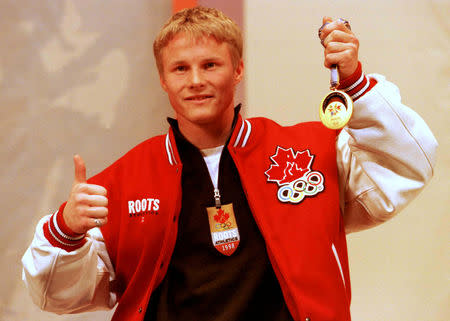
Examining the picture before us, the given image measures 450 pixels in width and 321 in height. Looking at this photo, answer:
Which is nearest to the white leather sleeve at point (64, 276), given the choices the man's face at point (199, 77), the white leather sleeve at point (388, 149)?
the man's face at point (199, 77)

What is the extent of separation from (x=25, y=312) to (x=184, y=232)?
0.84 m

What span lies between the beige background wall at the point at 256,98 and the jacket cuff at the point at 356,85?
0.80 meters

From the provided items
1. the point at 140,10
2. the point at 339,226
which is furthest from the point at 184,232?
the point at 140,10

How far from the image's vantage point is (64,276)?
4.00 feet

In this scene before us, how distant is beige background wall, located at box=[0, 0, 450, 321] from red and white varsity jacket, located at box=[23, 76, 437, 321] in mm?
535

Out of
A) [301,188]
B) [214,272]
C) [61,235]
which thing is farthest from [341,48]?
[61,235]

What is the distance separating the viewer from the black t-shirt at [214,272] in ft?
3.95

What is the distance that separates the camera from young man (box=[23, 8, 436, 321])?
113 cm

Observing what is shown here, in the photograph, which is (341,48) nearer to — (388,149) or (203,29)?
(388,149)

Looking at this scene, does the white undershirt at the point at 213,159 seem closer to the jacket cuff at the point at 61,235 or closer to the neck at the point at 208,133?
the neck at the point at 208,133

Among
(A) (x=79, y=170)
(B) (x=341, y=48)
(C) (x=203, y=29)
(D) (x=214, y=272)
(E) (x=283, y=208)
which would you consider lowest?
(D) (x=214, y=272)

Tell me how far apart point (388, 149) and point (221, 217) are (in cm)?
41

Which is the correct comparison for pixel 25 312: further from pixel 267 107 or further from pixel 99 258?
pixel 267 107

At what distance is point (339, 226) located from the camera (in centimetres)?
124
